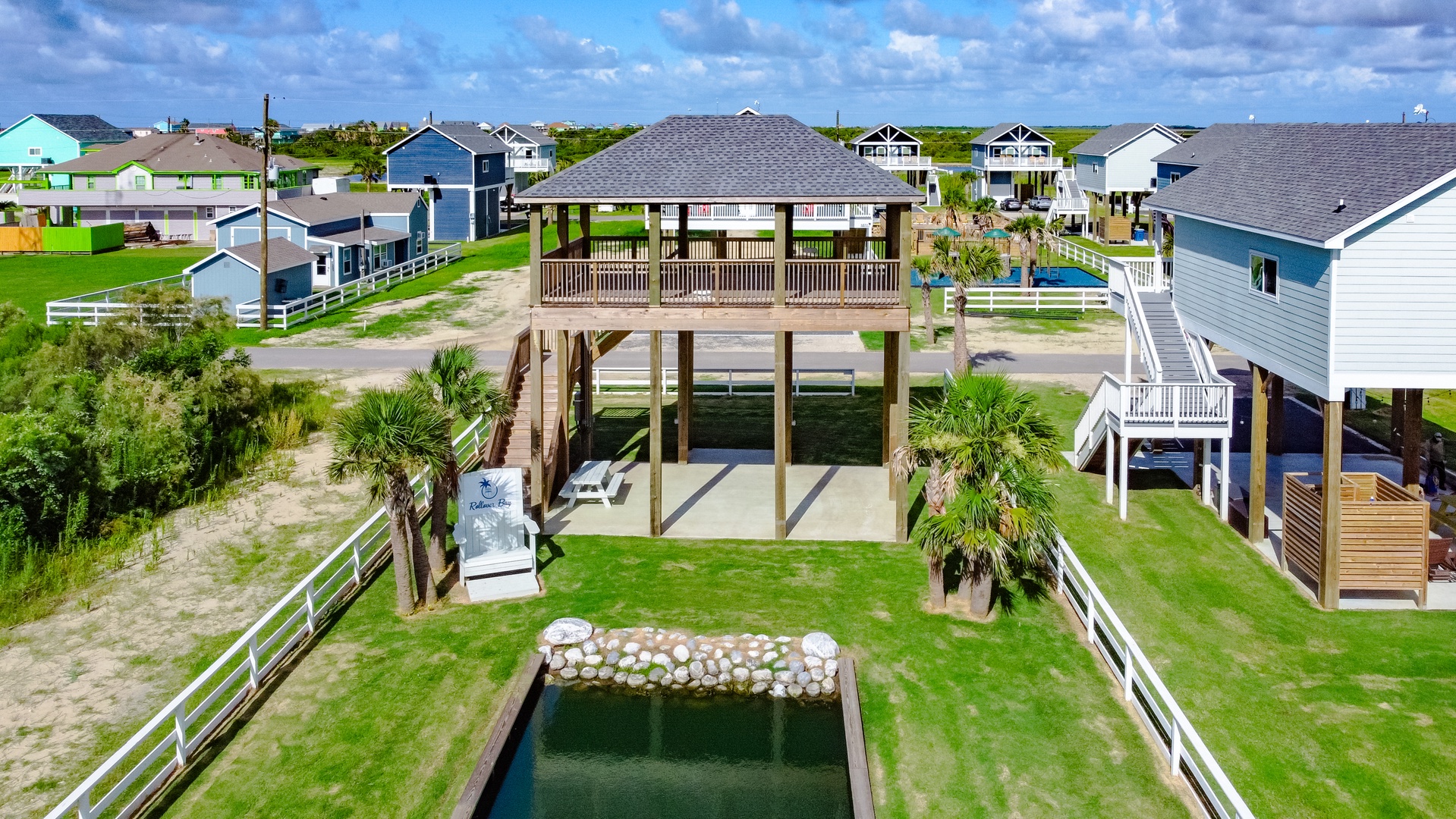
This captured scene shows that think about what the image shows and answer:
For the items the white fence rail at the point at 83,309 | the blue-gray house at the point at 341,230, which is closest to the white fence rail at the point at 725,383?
the white fence rail at the point at 83,309

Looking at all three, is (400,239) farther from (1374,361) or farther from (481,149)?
(1374,361)

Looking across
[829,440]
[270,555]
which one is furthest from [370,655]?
[829,440]

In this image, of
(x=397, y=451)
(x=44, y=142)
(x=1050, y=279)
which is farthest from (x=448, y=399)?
(x=44, y=142)

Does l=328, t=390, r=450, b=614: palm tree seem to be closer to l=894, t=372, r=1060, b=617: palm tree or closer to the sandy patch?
the sandy patch

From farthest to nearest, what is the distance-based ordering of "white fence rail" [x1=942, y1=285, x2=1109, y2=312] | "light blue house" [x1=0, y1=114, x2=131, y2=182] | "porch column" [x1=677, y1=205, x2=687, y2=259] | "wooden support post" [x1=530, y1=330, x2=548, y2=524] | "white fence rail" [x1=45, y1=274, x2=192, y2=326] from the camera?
"light blue house" [x1=0, y1=114, x2=131, y2=182], "white fence rail" [x1=942, y1=285, x2=1109, y2=312], "white fence rail" [x1=45, y1=274, x2=192, y2=326], "porch column" [x1=677, y1=205, x2=687, y2=259], "wooden support post" [x1=530, y1=330, x2=548, y2=524]

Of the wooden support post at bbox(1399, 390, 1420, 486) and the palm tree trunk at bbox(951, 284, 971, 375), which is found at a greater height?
the palm tree trunk at bbox(951, 284, 971, 375)

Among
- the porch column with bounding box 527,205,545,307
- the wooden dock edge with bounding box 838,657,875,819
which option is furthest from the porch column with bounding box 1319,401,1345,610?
the porch column with bounding box 527,205,545,307

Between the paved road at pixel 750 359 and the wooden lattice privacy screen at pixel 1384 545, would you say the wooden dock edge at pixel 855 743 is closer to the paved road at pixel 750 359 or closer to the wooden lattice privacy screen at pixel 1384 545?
the wooden lattice privacy screen at pixel 1384 545
